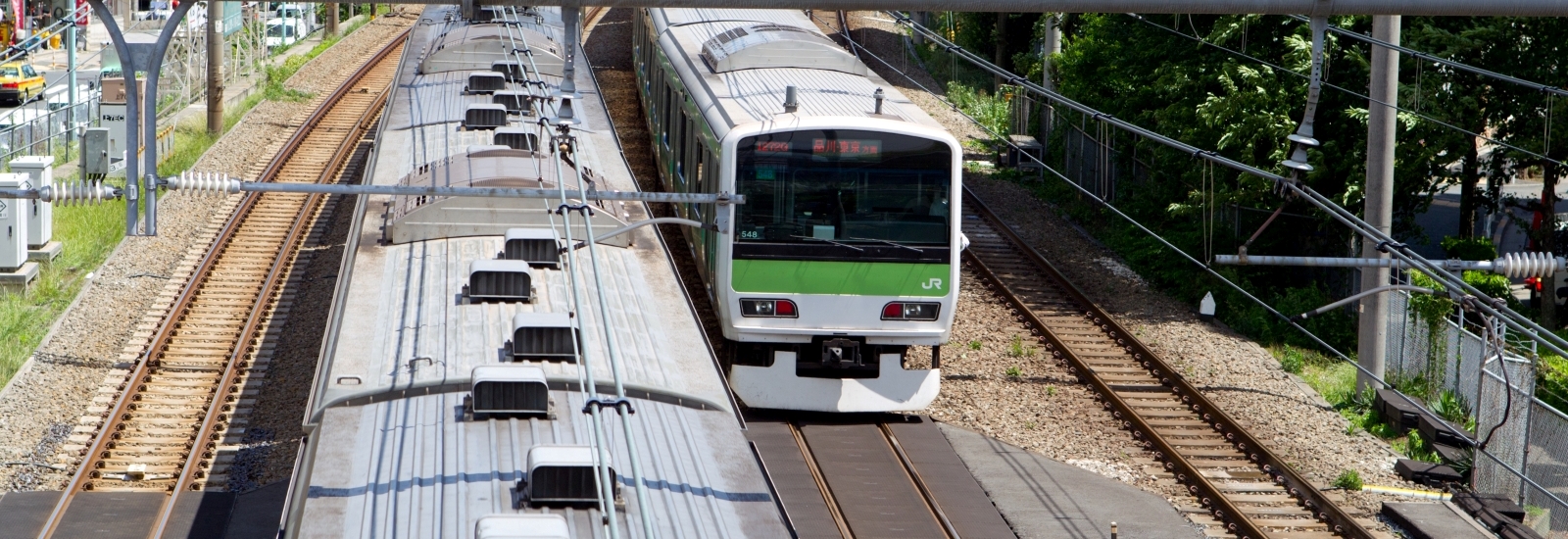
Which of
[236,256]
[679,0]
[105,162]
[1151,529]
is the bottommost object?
[1151,529]

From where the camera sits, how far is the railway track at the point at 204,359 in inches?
449

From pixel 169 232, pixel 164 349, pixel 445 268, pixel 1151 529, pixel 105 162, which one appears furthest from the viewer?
pixel 169 232

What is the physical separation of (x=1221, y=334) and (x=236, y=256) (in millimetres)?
11371

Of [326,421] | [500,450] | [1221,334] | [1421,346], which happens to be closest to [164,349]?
[326,421]

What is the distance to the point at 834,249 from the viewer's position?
1235 cm

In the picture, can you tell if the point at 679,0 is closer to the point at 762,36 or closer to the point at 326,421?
the point at 326,421

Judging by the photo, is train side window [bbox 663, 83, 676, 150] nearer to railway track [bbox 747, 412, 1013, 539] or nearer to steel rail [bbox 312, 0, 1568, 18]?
railway track [bbox 747, 412, 1013, 539]

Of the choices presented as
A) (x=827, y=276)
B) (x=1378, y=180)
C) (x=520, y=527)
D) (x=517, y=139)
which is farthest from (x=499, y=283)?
(x=1378, y=180)

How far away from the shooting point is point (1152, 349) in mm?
15812

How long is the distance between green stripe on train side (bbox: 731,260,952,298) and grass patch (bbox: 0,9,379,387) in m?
6.57

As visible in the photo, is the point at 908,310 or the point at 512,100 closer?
the point at 908,310

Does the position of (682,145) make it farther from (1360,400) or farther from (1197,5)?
(1197,5)

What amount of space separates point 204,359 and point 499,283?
20.0 feet

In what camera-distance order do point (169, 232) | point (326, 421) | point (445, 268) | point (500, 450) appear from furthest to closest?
point (169, 232), point (445, 268), point (326, 421), point (500, 450)
